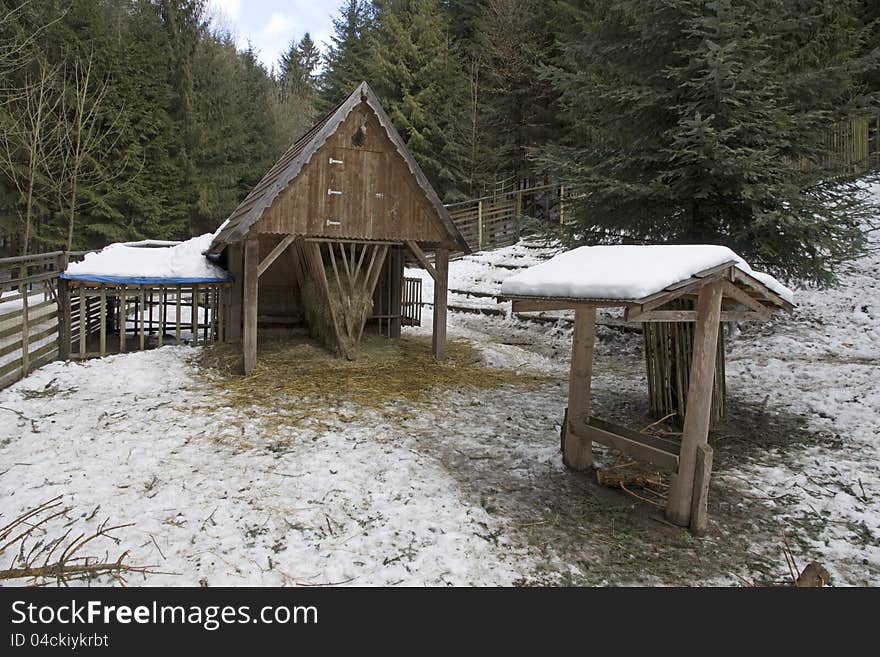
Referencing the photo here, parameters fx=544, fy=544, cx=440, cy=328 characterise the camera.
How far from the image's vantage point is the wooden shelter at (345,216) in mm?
8914

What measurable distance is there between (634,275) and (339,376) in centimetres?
579

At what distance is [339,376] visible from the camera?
8875mm

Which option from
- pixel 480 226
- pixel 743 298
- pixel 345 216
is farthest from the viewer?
pixel 480 226

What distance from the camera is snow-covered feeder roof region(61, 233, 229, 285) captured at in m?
9.79

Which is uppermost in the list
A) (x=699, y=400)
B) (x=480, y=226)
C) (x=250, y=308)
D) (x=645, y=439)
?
(x=480, y=226)

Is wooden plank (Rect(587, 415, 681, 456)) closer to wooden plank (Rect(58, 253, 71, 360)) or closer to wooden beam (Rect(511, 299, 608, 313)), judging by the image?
wooden beam (Rect(511, 299, 608, 313))

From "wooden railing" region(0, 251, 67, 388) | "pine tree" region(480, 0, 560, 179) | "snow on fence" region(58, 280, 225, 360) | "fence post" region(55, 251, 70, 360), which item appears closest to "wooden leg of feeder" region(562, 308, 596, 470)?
"wooden railing" region(0, 251, 67, 388)

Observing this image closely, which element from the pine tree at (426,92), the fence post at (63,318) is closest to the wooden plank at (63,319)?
the fence post at (63,318)

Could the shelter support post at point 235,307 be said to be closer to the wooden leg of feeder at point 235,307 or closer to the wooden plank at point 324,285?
the wooden leg of feeder at point 235,307

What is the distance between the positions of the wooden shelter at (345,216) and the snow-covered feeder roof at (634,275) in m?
5.26

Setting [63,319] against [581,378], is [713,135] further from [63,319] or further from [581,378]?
[63,319]

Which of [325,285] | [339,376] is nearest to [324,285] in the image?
[325,285]

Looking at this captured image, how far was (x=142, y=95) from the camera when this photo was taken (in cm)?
2383

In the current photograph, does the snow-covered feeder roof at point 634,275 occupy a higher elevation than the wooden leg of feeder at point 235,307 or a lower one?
higher
